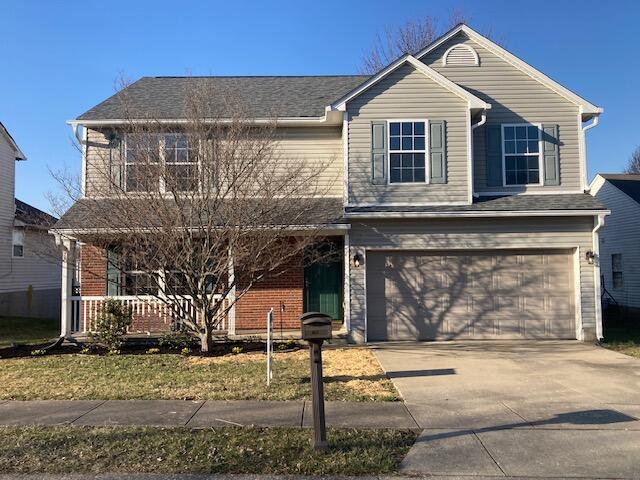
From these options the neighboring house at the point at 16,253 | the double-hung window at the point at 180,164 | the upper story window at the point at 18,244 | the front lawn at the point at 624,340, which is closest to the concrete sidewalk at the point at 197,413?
the double-hung window at the point at 180,164

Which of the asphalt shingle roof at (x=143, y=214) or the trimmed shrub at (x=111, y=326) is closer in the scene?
the asphalt shingle roof at (x=143, y=214)

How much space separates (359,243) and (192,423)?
703cm

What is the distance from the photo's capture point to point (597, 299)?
39.5ft

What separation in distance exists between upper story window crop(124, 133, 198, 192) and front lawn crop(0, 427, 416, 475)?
5.12 m

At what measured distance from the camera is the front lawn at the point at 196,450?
462 cm

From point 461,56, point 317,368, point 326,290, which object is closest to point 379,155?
point 461,56

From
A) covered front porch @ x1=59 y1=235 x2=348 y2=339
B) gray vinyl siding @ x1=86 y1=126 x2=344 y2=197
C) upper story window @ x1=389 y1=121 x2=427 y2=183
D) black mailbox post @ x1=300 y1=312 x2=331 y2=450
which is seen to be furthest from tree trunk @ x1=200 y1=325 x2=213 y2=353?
black mailbox post @ x1=300 y1=312 x2=331 y2=450

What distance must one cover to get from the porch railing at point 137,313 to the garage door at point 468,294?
14.0 feet

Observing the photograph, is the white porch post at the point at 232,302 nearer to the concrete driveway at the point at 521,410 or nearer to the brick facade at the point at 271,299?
the brick facade at the point at 271,299

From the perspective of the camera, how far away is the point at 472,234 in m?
12.2

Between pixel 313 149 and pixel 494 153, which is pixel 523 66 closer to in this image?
pixel 494 153

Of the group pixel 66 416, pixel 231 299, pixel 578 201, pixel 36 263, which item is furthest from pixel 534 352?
pixel 36 263

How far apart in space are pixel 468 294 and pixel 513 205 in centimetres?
237

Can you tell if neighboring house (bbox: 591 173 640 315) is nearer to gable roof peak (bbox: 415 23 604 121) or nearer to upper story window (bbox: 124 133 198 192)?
gable roof peak (bbox: 415 23 604 121)
